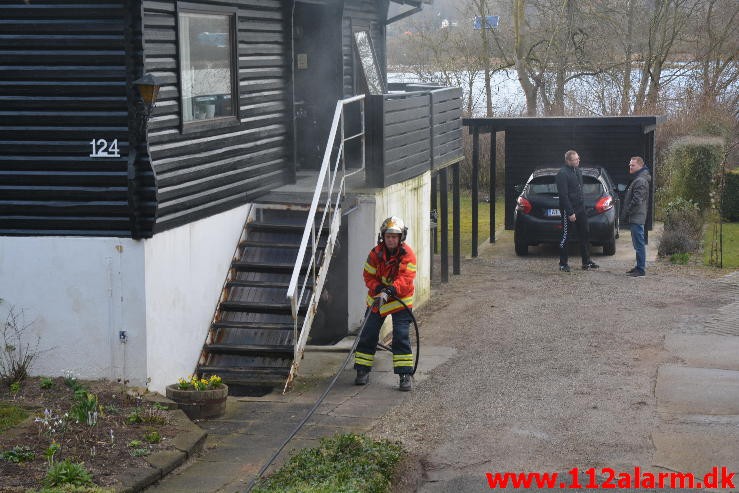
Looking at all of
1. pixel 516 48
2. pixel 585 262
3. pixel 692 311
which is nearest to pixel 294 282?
pixel 692 311

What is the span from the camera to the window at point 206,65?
34.4ft

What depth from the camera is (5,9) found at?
9.42m

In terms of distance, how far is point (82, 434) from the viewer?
790 centimetres

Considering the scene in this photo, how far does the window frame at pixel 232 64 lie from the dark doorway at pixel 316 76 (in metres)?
3.23

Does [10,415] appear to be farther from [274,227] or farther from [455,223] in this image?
[455,223]

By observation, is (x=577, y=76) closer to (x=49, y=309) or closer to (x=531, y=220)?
(x=531, y=220)

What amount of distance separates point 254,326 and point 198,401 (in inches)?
76.4

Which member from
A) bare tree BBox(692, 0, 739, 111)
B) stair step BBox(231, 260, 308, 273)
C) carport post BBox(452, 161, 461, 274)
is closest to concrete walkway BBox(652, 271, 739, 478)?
stair step BBox(231, 260, 308, 273)

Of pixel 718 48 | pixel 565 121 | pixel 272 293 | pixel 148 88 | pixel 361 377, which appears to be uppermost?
pixel 718 48

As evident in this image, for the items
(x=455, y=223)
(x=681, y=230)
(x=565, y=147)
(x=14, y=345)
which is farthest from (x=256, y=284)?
(x=565, y=147)

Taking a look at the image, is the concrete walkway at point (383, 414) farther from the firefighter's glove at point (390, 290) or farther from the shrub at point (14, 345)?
the shrub at point (14, 345)

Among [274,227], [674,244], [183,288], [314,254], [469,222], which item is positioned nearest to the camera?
[183,288]

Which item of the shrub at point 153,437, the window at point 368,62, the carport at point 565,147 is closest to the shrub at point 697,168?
the carport at point 565,147

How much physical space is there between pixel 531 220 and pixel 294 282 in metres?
10.2
